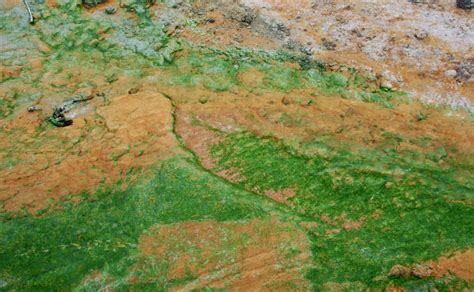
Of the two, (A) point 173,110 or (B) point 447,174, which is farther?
(A) point 173,110

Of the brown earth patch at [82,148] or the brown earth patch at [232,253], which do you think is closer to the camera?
the brown earth patch at [232,253]

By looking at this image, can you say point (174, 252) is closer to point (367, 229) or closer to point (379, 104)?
point (367, 229)

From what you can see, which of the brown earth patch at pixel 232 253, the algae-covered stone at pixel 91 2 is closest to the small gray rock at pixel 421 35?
the brown earth patch at pixel 232 253

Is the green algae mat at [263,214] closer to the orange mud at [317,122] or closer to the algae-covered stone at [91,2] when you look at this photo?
the orange mud at [317,122]

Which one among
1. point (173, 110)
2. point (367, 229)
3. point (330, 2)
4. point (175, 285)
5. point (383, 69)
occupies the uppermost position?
point (330, 2)

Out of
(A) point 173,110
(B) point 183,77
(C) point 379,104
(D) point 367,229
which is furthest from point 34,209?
(C) point 379,104

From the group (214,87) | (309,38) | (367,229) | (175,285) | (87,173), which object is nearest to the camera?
(175,285)
